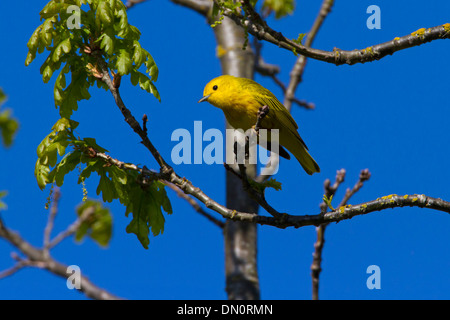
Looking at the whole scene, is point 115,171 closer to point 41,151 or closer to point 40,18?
point 41,151

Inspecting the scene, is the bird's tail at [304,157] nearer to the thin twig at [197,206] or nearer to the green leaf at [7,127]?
the thin twig at [197,206]

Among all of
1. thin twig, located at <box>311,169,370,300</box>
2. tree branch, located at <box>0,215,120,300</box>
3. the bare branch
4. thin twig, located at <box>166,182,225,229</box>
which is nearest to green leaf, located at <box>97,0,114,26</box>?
tree branch, located at <box>0,215,120,300</box>

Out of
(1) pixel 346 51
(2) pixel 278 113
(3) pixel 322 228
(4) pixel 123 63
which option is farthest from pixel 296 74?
(4) pixel 123 63

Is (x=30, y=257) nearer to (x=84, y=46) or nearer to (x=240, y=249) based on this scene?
(x=84, y=46)

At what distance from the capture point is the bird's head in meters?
5.66

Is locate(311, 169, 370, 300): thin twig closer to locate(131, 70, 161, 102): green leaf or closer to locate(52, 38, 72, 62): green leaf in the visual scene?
locate(131, 70, 161, 102): green leaf

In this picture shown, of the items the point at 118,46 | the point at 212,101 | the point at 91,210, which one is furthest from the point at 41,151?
the point at 212,101

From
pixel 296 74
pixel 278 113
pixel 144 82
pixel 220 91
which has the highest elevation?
pixel 296 74

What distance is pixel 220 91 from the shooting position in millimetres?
5770

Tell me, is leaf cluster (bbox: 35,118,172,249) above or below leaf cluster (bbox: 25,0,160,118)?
below

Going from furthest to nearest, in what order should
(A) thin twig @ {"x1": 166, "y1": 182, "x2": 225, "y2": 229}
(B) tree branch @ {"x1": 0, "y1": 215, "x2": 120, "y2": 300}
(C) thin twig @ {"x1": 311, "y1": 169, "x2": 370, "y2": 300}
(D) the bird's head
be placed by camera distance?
(A) thin twig @ {"x1": 166, "y1": 182, "x2": 225, "y2": 229} → (D) the bird's head → (C) thin twig @ {"x1": 311, "y1": 169, "x2": 370, "y2": 300} → (B) tree branch @ {"x1": 0, "y1": 215, "x2": 120, "y2": 300}

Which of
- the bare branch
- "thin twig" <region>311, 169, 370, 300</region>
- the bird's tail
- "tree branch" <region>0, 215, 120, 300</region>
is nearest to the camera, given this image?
"tree branch" <region>0, 215, 120, 300</region>

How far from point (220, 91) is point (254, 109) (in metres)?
0.48

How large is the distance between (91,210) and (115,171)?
1.52 meters
